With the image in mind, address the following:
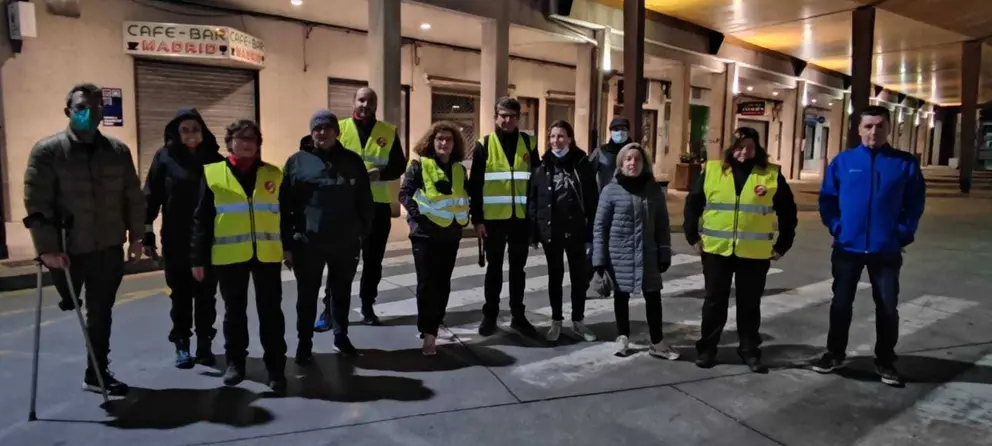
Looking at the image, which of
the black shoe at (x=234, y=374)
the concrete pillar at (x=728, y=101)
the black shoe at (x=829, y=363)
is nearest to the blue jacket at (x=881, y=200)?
the black shoe at (x=829, y=363)

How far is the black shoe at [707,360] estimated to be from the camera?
5.02 metres

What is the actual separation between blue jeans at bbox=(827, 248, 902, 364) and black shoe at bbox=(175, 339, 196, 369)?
4.63 meters

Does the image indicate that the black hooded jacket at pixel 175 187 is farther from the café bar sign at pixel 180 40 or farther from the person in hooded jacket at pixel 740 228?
the café bar sign at pixel 180 40

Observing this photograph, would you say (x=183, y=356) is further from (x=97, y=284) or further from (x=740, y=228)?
(x=740, y=228)

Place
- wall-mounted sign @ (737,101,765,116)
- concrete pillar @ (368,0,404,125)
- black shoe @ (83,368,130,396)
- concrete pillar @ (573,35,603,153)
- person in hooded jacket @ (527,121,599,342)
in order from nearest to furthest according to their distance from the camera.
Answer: black shoe @ (83,368,130,396) → person in hooded jacket @ (527,121,599,342) → concrete pillar @ (368,0,404,125) → concrete pillar @ (573,35,603,153) → wall-mounted sign @ (737,101,765,116)

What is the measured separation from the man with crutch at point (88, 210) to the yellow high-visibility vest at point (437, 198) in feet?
6.18

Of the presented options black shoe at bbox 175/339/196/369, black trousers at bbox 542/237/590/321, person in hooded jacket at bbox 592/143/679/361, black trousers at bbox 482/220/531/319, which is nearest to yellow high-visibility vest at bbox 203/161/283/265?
black shoe at bbox 175/339/196/369

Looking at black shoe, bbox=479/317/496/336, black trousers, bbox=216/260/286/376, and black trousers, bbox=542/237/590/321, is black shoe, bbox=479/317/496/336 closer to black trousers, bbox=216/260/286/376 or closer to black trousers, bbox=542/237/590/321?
black trousers, bbox=542/237/590/321

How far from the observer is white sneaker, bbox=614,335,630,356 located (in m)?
5.28

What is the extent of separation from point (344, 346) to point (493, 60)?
10.0m

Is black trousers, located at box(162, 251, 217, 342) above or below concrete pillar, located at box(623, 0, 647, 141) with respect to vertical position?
below

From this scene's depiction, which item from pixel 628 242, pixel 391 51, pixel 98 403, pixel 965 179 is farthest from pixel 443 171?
pixel 965 179

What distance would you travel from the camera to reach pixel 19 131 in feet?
33.3

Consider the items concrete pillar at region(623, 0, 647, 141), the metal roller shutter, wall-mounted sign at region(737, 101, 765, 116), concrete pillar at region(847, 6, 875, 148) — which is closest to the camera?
the metal roller shutter
